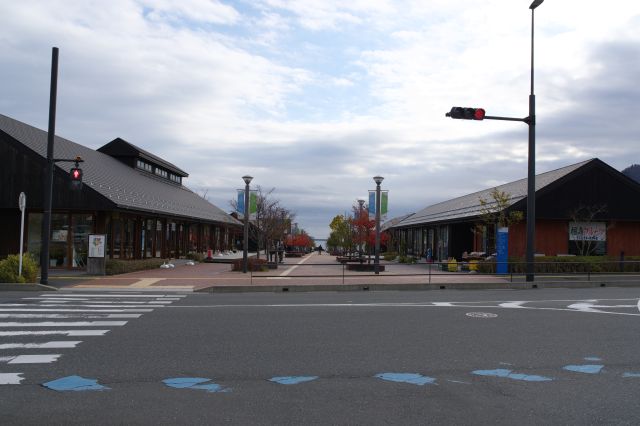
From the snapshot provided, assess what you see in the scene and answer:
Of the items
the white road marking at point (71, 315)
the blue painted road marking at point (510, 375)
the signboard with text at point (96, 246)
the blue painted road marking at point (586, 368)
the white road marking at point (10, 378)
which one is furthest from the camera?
the signboard with text at point (96, 246)

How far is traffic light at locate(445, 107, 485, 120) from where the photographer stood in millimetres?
19656

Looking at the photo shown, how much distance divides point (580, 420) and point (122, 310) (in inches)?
427

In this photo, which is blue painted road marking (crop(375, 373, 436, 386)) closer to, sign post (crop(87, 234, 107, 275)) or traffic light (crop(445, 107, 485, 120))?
traffic light (crop(445, 107, 485, 120))

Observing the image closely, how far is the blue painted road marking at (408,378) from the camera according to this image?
7.39m

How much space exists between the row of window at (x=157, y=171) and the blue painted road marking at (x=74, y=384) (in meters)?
35.4

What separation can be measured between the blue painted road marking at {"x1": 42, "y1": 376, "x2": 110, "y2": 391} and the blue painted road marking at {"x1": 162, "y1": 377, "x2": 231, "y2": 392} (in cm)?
78

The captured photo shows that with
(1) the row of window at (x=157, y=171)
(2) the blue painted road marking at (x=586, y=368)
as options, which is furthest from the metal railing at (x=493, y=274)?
(1) the row of window at (x=157, y=171)

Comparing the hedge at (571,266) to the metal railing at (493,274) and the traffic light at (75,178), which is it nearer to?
the metal railing at (493,274)

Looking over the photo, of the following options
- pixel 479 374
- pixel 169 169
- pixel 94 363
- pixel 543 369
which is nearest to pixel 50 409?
pixel 94 363

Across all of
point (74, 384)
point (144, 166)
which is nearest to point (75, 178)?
point (74, 384)

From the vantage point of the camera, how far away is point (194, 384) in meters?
7.17

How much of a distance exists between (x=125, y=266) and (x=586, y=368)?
71.9 feet

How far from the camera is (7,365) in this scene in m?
8.06

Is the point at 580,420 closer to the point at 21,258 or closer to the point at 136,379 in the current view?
the point at 136,379
